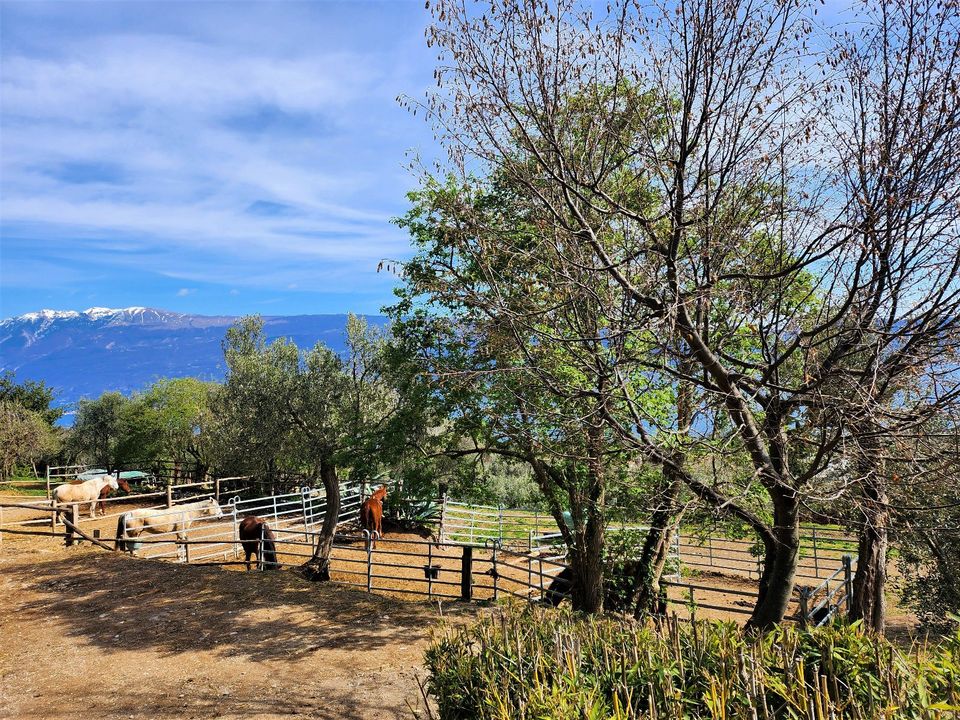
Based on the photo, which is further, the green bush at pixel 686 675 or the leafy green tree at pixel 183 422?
the leafy green tree at pixel 183 422

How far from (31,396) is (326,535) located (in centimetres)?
4323

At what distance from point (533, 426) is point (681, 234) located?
2.93 meters

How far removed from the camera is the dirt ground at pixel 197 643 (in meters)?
7.32

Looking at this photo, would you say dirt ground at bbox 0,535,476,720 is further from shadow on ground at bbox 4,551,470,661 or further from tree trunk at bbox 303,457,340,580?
tree trunk at bbox 303,457,340,580

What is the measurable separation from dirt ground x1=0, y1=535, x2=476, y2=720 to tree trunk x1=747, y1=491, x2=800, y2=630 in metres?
3.72

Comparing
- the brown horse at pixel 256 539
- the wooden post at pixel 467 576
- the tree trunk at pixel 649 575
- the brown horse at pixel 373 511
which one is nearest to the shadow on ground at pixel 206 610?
the wooden post at pixel 467 576

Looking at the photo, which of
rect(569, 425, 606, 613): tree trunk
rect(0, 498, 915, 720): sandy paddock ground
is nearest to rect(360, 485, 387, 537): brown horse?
rect(0, 498, 915, 720): sandy paddock ground

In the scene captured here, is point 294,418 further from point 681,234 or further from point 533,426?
point 681,234

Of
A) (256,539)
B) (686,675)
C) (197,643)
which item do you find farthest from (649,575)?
(256,539)

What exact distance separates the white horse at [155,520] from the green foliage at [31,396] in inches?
1210

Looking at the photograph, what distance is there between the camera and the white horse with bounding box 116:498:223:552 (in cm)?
1537

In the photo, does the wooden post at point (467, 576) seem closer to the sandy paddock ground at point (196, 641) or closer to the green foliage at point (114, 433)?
the sandy paddock ground at point (196, 641)

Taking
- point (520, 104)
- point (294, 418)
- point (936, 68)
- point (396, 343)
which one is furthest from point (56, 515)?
point (936, 68)

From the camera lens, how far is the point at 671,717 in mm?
3092
